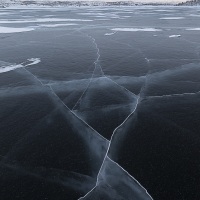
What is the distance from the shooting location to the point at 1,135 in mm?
8375

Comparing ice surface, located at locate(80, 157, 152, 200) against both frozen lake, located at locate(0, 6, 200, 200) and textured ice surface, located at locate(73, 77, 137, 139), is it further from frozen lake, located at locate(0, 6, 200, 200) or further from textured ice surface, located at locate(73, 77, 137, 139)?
textured ice surface, located at locate(73, 77, 137, 139)

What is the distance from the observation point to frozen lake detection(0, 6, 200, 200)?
251 inches

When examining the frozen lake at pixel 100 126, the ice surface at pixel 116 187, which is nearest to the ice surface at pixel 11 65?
the frozen lake at pixel 100 126

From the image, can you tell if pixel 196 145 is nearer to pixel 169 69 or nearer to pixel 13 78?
pixel 169 69

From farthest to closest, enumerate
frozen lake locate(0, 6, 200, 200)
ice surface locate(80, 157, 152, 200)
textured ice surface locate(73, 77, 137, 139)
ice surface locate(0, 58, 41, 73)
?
ice surface locate(0, 58, 41, 73), textured ice surface locate(73, 77, 137, 139), frozen lake locate(0, 6, 200, 200), ice surface locate(80, 157, 152, 200)

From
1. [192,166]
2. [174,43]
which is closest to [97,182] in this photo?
[192,166]

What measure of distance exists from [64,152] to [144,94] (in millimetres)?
5141

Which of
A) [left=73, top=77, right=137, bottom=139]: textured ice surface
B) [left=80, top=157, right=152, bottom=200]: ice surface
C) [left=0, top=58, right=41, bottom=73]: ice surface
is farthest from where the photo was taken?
[left=0, top=58, right=41, bottom=73]: ice surface

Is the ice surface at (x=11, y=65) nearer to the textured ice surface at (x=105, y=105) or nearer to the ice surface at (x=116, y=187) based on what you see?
the textured ice surface at (x=105, y=105)

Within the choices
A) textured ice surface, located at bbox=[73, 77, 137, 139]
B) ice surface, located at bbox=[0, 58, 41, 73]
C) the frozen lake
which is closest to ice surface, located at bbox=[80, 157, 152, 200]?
the frozen lake

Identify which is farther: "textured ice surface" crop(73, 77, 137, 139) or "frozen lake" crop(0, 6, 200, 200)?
"textured ice surface" crop(73, 77, 137, 139)

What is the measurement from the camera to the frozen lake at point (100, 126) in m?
6.38

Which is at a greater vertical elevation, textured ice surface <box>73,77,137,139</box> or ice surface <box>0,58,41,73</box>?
ice surface <box>0,58,41,73</box>

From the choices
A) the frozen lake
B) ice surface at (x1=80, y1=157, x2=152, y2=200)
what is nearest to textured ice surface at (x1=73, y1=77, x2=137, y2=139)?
the frozen lake
